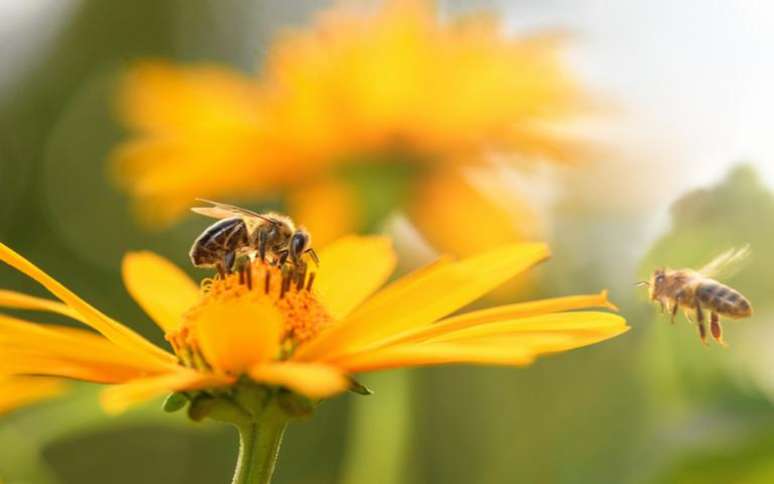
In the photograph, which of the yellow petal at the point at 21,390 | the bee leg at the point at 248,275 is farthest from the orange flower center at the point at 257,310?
the yellow petal at the point at 21,390

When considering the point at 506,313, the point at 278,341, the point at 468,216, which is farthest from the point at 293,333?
the point at 468,216

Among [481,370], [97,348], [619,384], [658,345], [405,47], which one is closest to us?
[97,348]

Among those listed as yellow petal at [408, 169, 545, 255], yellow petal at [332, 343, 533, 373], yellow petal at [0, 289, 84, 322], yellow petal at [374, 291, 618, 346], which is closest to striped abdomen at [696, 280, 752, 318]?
yellow petal at [374, 291, 618, 346]

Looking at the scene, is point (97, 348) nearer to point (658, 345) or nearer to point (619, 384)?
point (658, 345)

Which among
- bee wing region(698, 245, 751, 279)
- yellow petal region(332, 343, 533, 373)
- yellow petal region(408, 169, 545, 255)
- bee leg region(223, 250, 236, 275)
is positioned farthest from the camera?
yellow petal region(408, 169, 545, 255)

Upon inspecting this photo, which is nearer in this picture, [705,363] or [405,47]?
[705,363]

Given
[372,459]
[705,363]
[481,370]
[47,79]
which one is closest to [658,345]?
[705,363]

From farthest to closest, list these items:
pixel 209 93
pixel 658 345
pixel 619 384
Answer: pixel 209 93 < pixel 619 384 < pixel 658 345

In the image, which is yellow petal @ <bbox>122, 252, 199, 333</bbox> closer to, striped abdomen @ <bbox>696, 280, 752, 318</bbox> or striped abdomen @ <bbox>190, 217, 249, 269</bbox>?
striped abdomen @ <bbox>190, 217, 249, 269</bbox>
